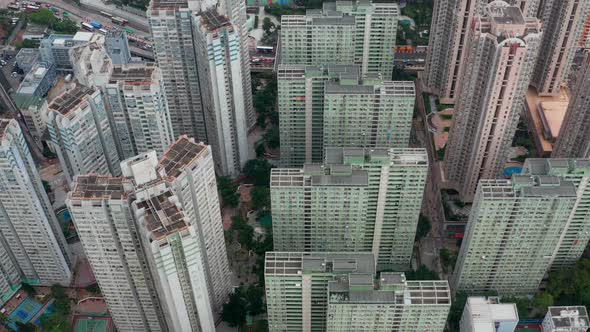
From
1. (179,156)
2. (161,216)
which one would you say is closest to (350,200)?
(179,156)

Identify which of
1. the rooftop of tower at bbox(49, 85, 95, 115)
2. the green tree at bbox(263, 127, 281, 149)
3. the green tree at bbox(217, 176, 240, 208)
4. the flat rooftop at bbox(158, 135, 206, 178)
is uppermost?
the rooftop of tower at bbox(49, 85, 95, 115)

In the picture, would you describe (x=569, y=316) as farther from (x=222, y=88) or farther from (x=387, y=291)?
(x=222, y=88)

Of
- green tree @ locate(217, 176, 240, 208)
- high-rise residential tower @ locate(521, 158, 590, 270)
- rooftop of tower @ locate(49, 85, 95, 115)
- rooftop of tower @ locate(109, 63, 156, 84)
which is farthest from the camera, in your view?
green tree @ locate(217, 176, 240, 208)

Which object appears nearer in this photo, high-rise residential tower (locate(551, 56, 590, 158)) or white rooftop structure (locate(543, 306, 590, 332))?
white rooftop structure (locate(543, 306, 590, 332))

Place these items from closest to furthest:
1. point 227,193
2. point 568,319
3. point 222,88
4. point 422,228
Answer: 1. point 568,319
2. point 222,88
3. point 422,228
4. point 227,193

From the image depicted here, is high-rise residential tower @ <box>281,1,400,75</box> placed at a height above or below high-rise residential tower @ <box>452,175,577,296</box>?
above

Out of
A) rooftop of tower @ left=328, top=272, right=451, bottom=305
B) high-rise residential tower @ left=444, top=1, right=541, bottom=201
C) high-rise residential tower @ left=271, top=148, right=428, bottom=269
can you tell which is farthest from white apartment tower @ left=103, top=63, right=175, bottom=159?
high-rise residential tower @ left=444, top=1, right=541, bottom=201

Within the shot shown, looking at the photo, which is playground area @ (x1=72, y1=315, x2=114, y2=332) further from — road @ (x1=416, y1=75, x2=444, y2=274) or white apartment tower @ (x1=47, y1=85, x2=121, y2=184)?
road @ (x1=416, y1=75, x2=444, y2=274)
